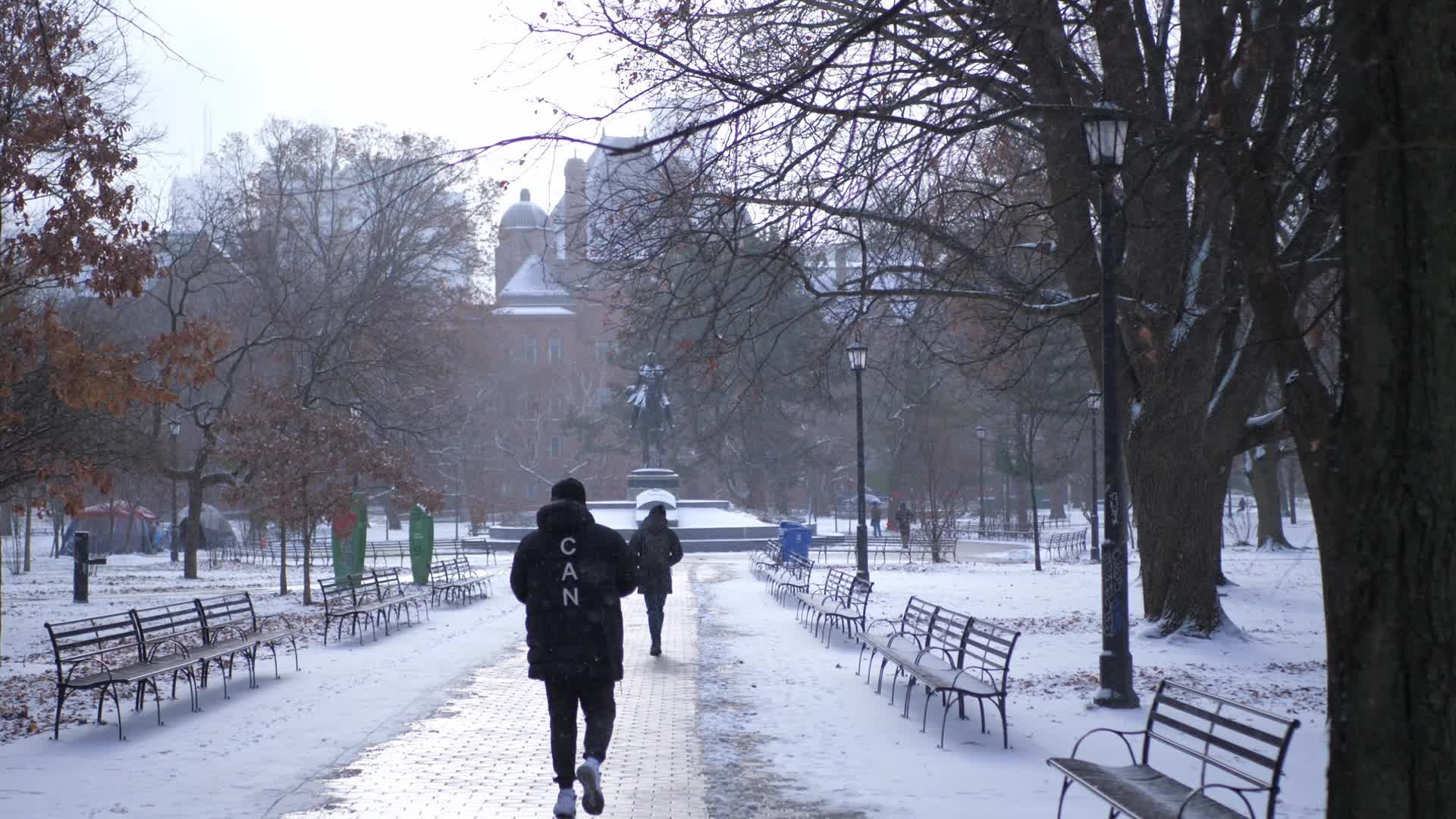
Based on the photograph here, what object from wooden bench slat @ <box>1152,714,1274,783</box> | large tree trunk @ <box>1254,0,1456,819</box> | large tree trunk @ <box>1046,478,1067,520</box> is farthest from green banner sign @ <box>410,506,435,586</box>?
large tree trunk @ <box>1046,478,1067,520</box>

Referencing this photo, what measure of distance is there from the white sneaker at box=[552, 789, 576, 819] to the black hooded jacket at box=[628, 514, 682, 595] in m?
7.40

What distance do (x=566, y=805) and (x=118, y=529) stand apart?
5563 centimetres

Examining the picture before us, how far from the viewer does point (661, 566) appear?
14.7 m

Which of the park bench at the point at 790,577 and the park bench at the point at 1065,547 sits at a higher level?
the park bench at the point at 790,577

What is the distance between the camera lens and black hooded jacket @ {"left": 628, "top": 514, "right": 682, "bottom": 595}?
574 inches

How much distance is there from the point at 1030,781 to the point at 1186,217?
6.86 meters

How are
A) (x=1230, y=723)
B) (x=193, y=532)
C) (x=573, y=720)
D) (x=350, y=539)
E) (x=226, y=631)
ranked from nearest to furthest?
(x=1230, y=723)
(x=573, y=720)
(x=226, y=631)
(x=350, y=539)
(x=193, y=532)

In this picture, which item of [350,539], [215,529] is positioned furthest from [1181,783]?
[215,529]

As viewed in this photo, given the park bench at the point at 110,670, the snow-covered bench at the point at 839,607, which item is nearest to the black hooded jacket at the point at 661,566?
the snow-covered bench at the point at 839,607

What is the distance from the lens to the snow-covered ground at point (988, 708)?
7.97 m

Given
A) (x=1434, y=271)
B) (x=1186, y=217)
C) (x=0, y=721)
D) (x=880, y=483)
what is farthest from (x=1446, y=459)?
(x=880, y=483)

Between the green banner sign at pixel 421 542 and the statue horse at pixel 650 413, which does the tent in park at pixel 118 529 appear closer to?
the statue horse at pixel 650 413

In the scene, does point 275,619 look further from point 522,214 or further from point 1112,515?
point 522,214

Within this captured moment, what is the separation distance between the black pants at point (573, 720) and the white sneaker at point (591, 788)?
0.72ft
